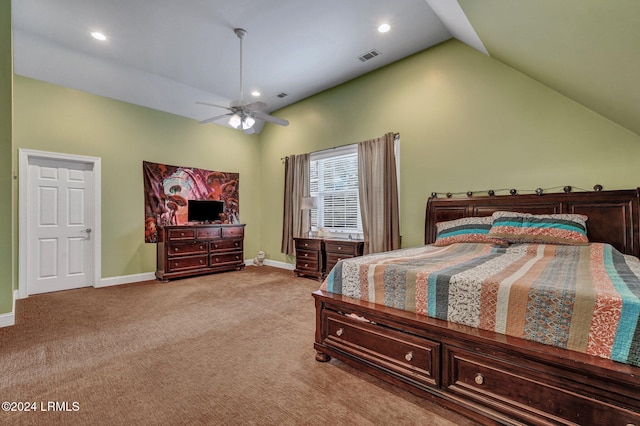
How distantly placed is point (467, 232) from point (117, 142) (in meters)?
5.47

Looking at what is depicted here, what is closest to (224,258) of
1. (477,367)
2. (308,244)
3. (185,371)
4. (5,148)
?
(308,244)

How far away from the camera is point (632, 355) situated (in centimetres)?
119

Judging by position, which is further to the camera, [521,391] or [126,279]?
[126,279]

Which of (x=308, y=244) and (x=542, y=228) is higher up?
(x=542, y=228)

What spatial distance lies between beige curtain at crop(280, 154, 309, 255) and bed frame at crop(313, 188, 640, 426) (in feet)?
10.9

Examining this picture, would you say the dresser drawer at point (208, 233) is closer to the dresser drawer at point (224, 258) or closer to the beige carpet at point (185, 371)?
the dresser drawer at point (224, 258)

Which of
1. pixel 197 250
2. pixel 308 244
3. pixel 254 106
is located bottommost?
pixel 197 250

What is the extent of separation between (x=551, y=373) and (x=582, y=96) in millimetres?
2875

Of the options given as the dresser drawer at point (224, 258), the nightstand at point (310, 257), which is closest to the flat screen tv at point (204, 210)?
the dresser drawer at point (224, 258)

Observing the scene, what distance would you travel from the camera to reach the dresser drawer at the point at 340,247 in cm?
452

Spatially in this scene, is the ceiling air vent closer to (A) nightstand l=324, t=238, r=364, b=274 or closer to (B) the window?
(B) the window

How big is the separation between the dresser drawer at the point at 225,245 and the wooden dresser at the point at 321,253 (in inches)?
50.4

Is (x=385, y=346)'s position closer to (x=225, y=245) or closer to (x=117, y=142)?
(x=225, y=245)

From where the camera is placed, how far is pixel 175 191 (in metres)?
5.35
